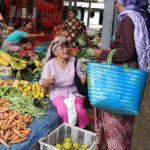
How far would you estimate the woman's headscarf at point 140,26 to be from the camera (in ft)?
6.72

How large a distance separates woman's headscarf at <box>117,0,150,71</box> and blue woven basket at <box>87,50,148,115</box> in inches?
8.6

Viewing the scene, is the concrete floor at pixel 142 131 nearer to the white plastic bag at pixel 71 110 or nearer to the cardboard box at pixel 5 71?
the white plastic bag at pixel 71 110

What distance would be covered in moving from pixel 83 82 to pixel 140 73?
68.8 inches

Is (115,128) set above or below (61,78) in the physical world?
below

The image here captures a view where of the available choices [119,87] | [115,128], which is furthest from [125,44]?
[115,128]

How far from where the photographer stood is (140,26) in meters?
2.04

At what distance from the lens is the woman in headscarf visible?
81.4 inches

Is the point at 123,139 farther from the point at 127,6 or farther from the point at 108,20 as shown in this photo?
the point at 108,20

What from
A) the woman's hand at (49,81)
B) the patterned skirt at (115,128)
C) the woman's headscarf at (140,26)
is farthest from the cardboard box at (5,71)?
the woman's headscarf at (140,26)

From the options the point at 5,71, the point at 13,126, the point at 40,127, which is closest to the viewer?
the point at 13,126

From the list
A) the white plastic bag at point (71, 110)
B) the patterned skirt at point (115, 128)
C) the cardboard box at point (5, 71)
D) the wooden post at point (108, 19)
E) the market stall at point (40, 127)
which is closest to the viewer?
the patterned skirt at point (115, 128)

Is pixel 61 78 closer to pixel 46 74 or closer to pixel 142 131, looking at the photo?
pixel 46 74

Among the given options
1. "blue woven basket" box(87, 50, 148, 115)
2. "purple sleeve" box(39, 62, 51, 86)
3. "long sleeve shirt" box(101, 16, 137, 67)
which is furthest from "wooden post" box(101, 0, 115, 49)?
"blue woven basket" box(87, 50, 148, 115)

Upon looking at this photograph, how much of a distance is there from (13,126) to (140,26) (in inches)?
77.2
